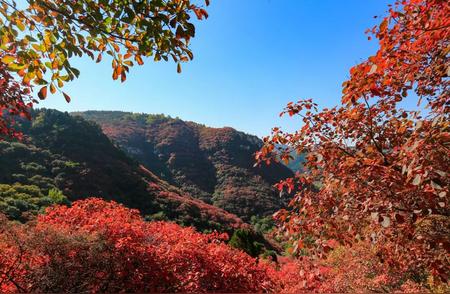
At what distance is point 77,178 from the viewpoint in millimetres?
37781

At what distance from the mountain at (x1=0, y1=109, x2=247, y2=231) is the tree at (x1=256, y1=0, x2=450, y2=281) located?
27204 mm

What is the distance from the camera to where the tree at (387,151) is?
314cm

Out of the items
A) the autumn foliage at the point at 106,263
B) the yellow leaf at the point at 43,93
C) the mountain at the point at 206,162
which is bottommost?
the autumn foliage at the point at 106,263

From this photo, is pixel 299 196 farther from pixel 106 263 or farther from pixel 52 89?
pixel 106 263

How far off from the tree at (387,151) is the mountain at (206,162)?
151 ft

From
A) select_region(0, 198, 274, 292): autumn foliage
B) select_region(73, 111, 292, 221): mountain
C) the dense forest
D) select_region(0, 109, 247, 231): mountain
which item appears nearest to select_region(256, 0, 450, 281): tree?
the dense forest

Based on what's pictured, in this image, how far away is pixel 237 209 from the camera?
5344 centimetres

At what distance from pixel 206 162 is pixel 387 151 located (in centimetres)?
6947

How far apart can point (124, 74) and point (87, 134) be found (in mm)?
51728

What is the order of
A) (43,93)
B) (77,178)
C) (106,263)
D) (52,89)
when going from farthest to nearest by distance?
(77,178)
(106,263)
(52,89)
(43,93)

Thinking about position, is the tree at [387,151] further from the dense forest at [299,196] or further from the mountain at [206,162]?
the mountain at [206,162]

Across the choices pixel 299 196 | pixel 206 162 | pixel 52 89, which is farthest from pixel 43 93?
pixel 206 162

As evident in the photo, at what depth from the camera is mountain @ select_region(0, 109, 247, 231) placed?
32.2 metres

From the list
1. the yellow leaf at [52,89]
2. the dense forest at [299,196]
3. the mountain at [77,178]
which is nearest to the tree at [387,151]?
the dense forest at [299,196]
